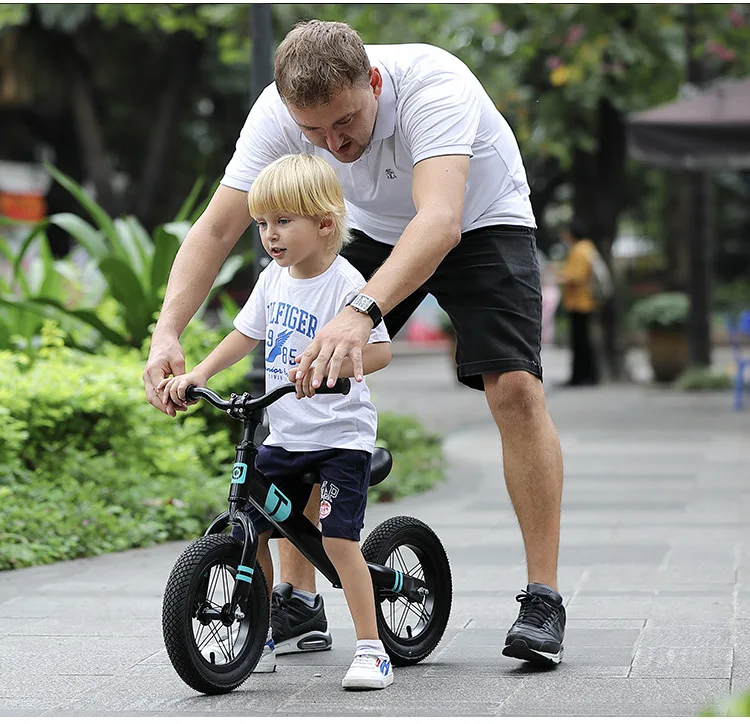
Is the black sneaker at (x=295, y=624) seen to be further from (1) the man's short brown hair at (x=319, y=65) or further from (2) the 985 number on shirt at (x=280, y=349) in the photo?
(1) the man's short brown hair at (x=319, y=65)

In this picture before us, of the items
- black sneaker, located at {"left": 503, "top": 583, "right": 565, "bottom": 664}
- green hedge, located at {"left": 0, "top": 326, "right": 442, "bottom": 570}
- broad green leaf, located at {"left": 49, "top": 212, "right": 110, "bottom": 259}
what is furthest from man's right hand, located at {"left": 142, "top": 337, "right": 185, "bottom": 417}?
broad green leaf, located at {"left": 49, "top": 212, "right": 110, "bottom": 259}

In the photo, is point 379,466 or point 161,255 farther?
point 161,255

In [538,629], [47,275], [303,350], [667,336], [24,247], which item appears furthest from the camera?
[667,336]

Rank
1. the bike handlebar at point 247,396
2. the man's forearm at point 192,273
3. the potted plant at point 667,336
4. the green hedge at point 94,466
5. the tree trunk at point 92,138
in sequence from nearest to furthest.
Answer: the bike handlebar at point 247,396, the man's forearm at point 192,273, the green hedge at point 94,466, the potted plant at point 667,336, the tree trunk at point 92,138

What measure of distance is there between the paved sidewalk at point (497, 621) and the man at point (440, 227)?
0.26m

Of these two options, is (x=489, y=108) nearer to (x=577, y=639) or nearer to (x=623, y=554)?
(x=577, y=639)

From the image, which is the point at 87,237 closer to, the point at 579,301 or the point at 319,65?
the point at 319,65

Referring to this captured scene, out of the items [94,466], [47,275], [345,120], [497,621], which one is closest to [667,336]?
[47,275]

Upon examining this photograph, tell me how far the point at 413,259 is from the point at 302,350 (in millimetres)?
393

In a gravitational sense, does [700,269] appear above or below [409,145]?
below

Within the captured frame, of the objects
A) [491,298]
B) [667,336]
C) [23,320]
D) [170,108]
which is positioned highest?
[170,108]

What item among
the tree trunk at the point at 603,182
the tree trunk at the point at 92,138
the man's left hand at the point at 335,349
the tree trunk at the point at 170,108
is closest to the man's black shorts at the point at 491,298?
the man's left hand at the point at 335,349

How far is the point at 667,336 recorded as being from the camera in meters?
15.8

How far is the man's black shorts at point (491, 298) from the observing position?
3.87 m
